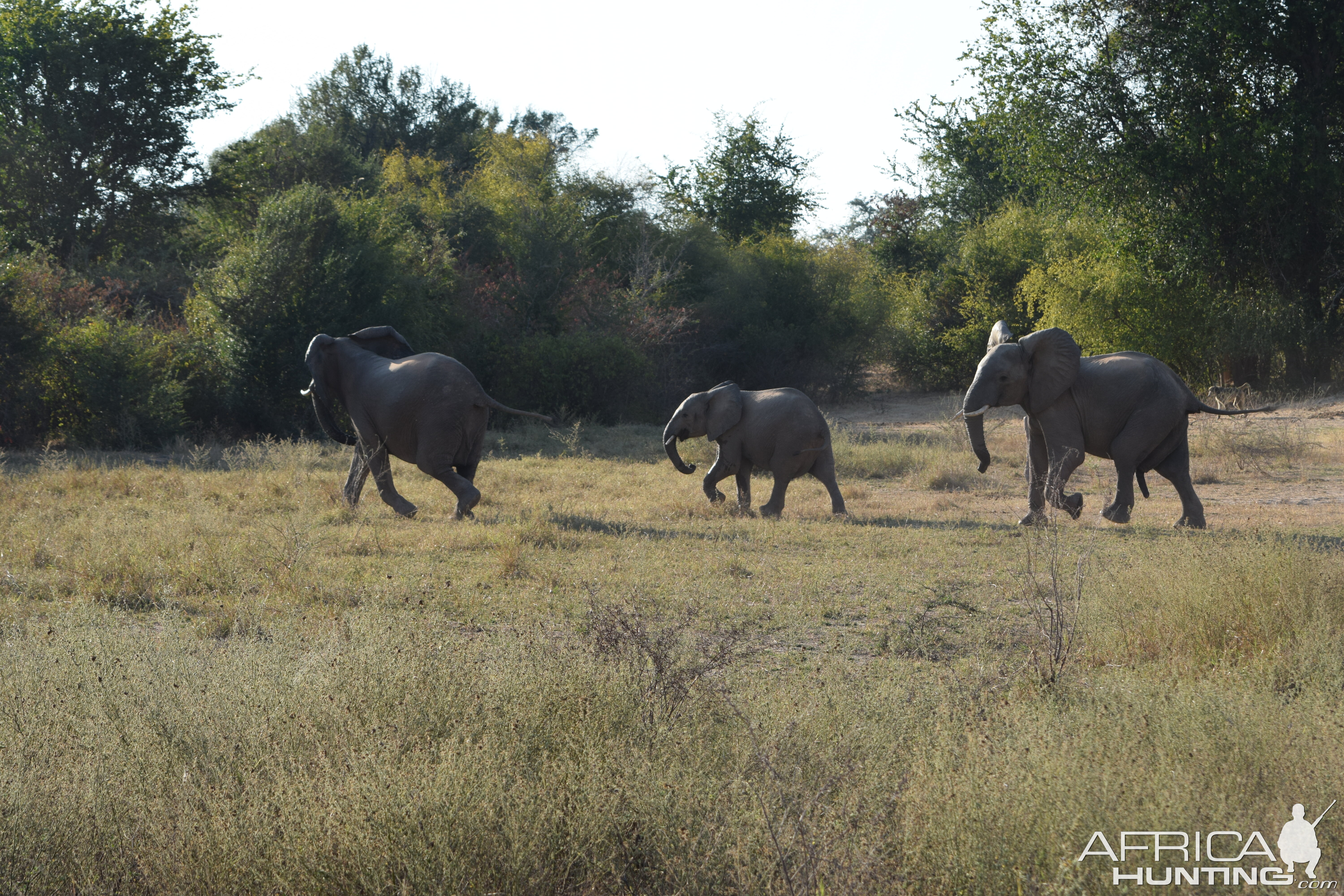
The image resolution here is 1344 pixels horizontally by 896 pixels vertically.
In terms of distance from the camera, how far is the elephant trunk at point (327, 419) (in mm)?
11570

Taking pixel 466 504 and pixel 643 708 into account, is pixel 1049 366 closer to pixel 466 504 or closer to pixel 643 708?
pixel 466 504

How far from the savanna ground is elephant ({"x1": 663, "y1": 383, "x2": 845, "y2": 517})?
2.33 metres

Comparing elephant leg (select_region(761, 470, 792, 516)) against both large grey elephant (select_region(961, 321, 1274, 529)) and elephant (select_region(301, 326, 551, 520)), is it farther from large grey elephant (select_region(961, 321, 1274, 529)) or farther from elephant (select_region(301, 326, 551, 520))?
elephant (select_region(301, 326, 551, 520))

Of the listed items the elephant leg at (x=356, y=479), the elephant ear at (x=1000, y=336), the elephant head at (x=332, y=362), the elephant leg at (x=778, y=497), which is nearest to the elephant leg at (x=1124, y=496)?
the elephant ear at (x=1000, y=336)

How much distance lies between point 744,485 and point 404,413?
375 cm

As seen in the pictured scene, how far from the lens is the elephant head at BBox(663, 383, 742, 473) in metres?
11.9

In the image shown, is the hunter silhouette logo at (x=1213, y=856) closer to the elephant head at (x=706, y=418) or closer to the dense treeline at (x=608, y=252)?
the elephant head at (x=706, y=418)

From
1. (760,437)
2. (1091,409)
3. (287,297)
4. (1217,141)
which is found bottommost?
(760,437)

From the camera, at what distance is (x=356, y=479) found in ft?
38.0

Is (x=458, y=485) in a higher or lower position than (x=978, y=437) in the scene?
lower

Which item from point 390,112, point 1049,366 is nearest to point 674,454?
point 1049,366

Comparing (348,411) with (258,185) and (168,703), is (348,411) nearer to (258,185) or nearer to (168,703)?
(168,703)

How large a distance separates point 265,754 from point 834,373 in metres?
30.7

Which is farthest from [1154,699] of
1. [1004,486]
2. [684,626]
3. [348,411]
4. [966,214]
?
[966,214]
